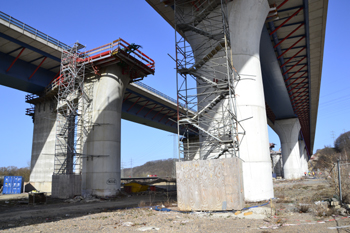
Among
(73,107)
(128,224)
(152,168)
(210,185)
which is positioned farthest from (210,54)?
(152,168)

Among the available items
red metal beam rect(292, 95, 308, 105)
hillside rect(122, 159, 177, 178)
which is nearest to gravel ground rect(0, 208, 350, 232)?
red metal beam rect(292, 95, 308, 105)

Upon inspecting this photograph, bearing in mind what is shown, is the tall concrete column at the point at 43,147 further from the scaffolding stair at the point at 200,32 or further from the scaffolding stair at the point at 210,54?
the scaffolding stair at the point at 210,54

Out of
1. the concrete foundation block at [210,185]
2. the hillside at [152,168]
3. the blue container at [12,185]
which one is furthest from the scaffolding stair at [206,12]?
the hillside at [152,168]

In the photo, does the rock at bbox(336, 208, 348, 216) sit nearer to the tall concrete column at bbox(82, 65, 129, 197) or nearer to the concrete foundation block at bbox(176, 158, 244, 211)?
the concrete foundation block at bbox(176, 158, 244, 211)

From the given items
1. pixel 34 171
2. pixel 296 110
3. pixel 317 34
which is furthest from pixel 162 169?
pixel 317 34

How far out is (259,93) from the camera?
17.4 metres

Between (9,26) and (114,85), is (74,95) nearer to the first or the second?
(114,85)

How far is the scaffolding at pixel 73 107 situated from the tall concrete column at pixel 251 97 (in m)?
14.6

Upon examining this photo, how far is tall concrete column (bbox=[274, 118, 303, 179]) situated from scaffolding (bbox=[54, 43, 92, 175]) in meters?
38.8

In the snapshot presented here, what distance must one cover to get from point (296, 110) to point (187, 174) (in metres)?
41.6

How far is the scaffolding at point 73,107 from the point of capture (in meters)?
24.7

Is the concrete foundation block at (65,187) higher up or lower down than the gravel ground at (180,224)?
higher up

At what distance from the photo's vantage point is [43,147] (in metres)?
30.0

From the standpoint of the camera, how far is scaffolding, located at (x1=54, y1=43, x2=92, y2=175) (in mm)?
24719
